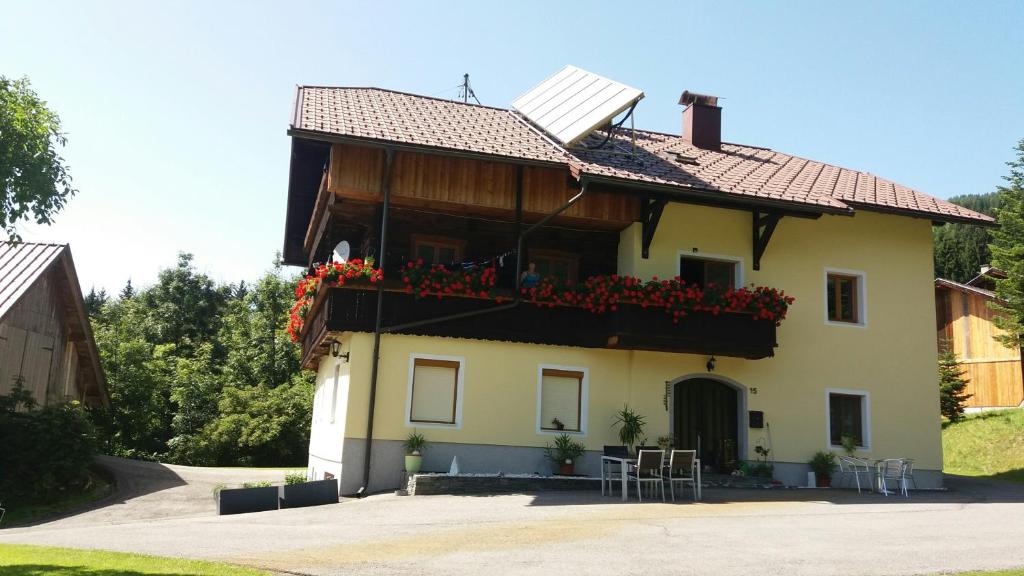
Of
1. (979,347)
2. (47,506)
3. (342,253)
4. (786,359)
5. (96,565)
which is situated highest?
(979,347)

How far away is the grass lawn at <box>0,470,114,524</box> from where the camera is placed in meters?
16.3

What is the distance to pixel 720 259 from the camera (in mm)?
18875

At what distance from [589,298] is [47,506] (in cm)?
1152

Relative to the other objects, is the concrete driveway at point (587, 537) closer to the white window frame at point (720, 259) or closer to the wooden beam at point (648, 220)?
the white window frame at point (720, 259)

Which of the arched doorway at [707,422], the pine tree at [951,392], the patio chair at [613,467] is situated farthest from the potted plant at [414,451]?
the pine tree at [951,392]

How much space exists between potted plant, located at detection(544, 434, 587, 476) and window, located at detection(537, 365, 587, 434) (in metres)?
0.36

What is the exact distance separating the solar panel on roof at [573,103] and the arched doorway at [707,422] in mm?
5609

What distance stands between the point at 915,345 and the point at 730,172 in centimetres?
568

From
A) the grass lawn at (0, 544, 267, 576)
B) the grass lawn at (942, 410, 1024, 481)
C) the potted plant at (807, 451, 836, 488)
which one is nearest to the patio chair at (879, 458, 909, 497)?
the potted plant at (807, 451, 836, 488)

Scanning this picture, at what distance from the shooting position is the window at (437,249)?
18.0 m

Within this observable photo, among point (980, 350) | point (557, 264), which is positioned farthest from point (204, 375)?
point (980, 350)

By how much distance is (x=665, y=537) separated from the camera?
10.4 m

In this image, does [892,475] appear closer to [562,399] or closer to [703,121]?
[562,399]

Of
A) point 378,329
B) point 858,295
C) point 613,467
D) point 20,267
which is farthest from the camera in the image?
point 20,267
